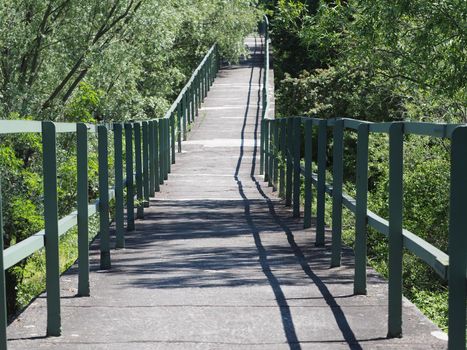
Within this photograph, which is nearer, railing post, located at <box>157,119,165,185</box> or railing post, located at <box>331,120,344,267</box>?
railing post, located at <box>331,120,344,267</box>

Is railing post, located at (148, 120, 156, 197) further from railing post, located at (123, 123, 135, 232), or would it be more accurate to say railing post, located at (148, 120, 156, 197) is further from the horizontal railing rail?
the horizontal railing rail

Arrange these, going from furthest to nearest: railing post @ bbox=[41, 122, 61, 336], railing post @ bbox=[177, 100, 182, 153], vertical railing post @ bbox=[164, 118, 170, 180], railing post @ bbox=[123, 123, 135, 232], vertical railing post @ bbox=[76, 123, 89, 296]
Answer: railing post @ bbox=[177, 100, 182, 153] < vertical railing post @ bbox=[164, 118, 170, 180] < railing post @ bbox=[123, 123, 135, 232] < vertical railing post @ bbox=[76, 123, 89, 296] < railing post @ bbox=[41, 122, 61, 336]

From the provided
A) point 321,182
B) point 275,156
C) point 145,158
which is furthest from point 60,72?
point 321,182

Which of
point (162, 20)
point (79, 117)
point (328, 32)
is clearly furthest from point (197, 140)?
point (328, 32)

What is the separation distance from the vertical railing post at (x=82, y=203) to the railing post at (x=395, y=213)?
2.04 m

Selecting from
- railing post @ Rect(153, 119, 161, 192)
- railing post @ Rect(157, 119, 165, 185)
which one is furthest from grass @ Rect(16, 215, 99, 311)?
railing post @ Rect(157, 119, 165, 185)

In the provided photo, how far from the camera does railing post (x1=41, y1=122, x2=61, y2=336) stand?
5625 mm

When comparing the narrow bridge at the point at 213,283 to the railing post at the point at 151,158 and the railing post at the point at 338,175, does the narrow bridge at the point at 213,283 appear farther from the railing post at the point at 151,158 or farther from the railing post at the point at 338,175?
the railing post at the point at 151,158

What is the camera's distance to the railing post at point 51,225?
5.62m

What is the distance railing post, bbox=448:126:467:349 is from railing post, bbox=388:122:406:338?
1317mm

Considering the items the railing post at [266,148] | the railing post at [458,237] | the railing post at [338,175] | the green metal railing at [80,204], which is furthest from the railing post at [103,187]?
the railing post at [266,148]

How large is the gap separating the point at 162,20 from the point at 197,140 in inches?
290

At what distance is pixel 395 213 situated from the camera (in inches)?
218

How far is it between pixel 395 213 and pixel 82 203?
2.22 meters
